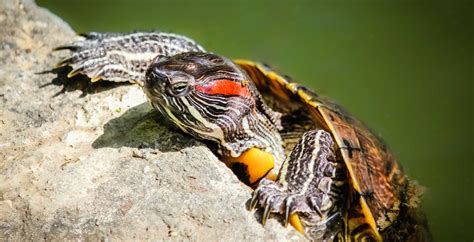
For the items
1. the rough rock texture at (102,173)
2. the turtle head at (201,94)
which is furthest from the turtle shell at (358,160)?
the rough rock texture at (102,173)

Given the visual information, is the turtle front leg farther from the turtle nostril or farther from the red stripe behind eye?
the turtle nostril

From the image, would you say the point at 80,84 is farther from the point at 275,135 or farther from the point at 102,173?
the point at 275,135

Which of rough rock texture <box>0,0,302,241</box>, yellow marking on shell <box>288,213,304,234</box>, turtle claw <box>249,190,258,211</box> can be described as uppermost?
turtle claw <box>249,190,258,211</box>

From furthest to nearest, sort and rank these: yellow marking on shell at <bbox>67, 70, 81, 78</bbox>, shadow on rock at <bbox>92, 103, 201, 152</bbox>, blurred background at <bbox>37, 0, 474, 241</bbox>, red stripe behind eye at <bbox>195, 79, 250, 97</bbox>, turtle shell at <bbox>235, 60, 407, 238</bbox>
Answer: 1. blurred background at <bbox>37, 0, 474, 241</bbox>
2. yellow marking on shell at <bbox>67, 70, 81, 78</bbox>
3. turtle shell at <bbox>235, 60, 407, 238</bbox>
4. shadow on rock at <bbox>92, 103, 201, 152</bbox>
5. red stripe behind eye at <bbox>195, 79, 250, 97</bbox>

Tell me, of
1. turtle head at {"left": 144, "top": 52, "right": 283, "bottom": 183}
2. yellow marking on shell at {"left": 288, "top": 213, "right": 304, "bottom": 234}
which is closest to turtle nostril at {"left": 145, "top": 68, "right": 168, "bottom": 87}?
turtle head at {"left": 144, "top": 52, "right": 283, "bottom": 183}

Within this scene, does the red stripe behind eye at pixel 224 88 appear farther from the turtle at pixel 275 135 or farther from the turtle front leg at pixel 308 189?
the turtle front leg at pixel 308 189

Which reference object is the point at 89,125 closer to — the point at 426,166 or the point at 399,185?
the point at 399,185
